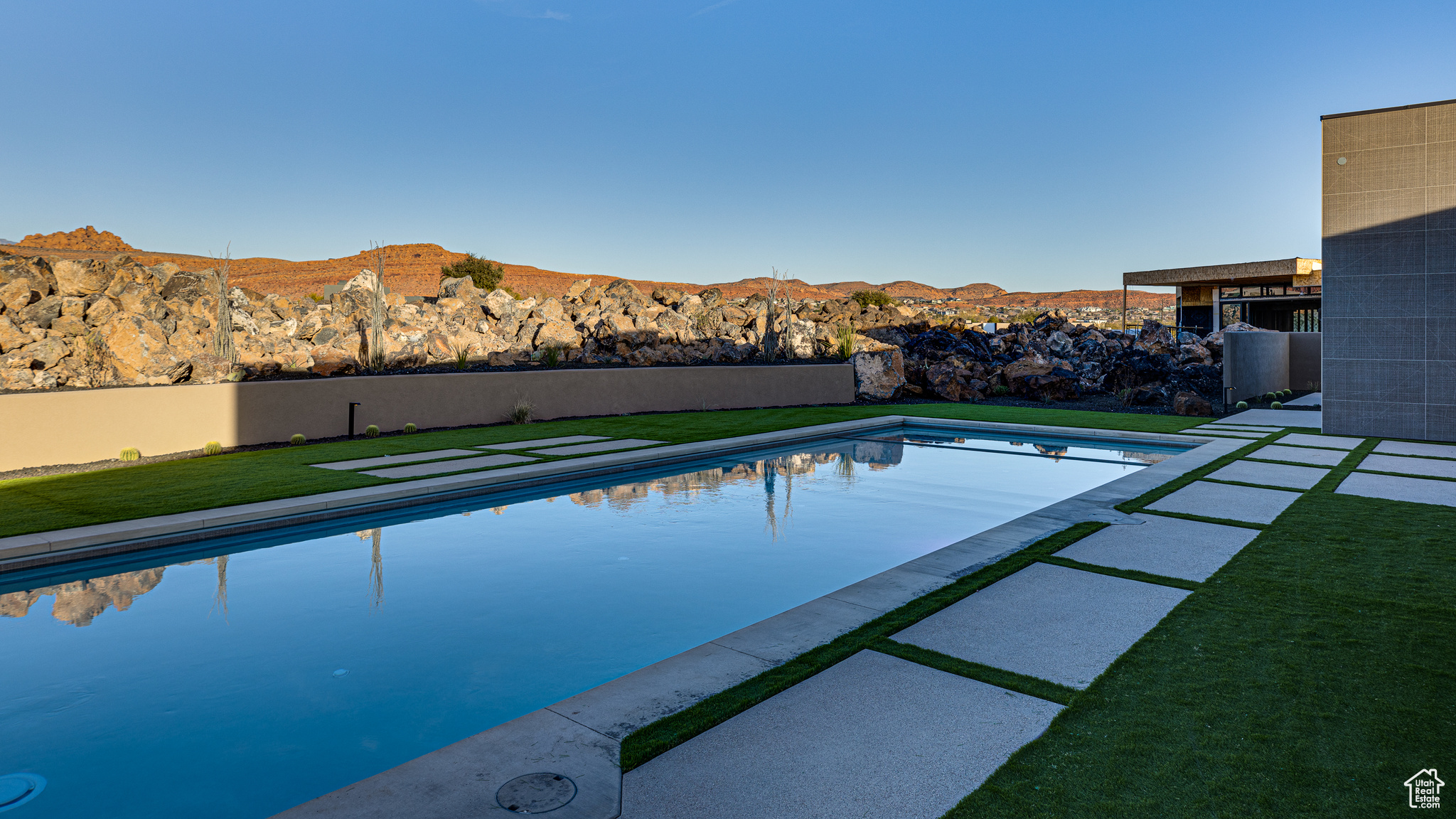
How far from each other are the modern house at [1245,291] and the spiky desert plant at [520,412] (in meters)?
25.5

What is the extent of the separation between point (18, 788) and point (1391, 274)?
13691 mm

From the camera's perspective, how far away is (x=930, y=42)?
17156 mm

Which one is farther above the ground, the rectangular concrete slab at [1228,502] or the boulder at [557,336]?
the boulder at [557,336]

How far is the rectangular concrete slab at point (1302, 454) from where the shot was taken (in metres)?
8.05

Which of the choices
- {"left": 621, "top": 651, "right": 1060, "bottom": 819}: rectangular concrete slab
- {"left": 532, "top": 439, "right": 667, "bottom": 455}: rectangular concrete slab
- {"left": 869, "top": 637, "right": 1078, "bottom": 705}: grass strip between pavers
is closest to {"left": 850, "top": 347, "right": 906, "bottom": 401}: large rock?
{"left": 532, "top": 439, "right": 667, "bottom": 455}: rectangular concrete slab

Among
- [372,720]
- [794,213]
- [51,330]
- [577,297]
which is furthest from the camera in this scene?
[794,213]

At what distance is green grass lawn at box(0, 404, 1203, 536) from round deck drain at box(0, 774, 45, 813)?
3.66 metres

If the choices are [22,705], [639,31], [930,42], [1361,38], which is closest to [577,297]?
[639,31]

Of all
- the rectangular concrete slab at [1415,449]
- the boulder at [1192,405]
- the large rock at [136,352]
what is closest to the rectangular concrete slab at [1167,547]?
the rectangular concrete slab at [1415,449]

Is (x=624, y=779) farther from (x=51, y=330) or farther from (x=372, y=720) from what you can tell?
(x=51, y=330)

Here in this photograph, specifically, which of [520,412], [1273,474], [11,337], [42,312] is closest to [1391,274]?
[1273,474]

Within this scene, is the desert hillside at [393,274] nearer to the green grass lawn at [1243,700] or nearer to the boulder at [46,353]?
the boulder at [46,353]

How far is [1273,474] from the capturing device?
728cm

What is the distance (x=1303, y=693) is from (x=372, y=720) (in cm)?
363
